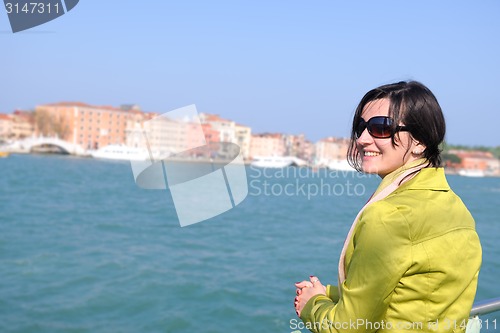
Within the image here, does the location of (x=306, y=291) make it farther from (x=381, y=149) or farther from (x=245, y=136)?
(x=245, y=136)

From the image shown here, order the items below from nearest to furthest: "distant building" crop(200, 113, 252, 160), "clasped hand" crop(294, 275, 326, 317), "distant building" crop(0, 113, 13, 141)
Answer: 1. "clasped hand" crop(294, 275, 326, 317)
2. "distant building" crop(200, 113, 252, 160)
3. "distant building" crop(0, 113, 13, 141)

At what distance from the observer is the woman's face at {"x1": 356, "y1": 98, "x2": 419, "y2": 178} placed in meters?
1.00

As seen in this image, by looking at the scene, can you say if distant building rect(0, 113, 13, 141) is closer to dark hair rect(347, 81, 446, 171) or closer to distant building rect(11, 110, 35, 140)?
distant building rect(11, 110, 35, 140)

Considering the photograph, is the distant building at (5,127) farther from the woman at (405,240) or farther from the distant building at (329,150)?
the woman at (405,240)

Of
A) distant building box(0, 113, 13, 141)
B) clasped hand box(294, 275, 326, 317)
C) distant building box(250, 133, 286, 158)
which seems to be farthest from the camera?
distant building box(250, 133, 286, 158)

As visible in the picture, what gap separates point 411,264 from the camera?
2.83 feet

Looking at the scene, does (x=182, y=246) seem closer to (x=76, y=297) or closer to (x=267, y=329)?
(x=76, y=297)

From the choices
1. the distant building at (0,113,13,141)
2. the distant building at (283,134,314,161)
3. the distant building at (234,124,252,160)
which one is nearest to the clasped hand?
the distant building at (234,124,252,160)

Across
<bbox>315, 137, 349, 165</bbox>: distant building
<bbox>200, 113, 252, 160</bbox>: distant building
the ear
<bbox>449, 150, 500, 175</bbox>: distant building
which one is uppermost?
the ear

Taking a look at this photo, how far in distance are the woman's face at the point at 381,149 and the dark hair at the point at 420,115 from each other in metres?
0.01

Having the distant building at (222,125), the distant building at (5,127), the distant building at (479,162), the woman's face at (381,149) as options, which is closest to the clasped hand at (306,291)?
the woman's face at (381,149)

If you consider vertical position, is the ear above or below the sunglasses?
below

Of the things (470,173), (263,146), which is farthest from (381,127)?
(470,173)

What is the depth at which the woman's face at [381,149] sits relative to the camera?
100cm
